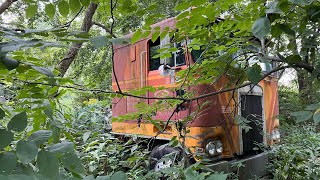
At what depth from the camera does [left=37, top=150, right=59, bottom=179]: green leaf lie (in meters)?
0.81

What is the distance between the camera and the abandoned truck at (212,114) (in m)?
3.66

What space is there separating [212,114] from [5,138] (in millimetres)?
3183

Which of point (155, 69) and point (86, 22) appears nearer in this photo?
point (155, 69)

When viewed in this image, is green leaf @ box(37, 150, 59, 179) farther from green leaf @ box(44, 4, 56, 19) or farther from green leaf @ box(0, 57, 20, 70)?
green leaf @ box(44, 4, 56, 19)

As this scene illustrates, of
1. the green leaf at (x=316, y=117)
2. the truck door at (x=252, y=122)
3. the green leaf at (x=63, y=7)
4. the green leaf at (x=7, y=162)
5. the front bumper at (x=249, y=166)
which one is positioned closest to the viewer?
the green leaf at (x=7, y=162)

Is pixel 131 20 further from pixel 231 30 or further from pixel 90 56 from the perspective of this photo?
pixel 231 30

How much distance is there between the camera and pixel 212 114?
3.82m

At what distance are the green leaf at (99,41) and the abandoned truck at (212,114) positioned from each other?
231 cm

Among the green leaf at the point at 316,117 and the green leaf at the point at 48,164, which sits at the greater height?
the green leaf at the point at 316,117

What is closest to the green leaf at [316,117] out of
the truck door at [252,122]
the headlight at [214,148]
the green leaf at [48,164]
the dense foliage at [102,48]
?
the dense foliage at [102,48]

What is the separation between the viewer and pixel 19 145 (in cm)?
83

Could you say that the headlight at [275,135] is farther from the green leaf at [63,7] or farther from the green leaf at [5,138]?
the green leaf at [5,138]

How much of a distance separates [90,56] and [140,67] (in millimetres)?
5585

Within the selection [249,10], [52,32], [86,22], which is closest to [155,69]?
[86,22]
